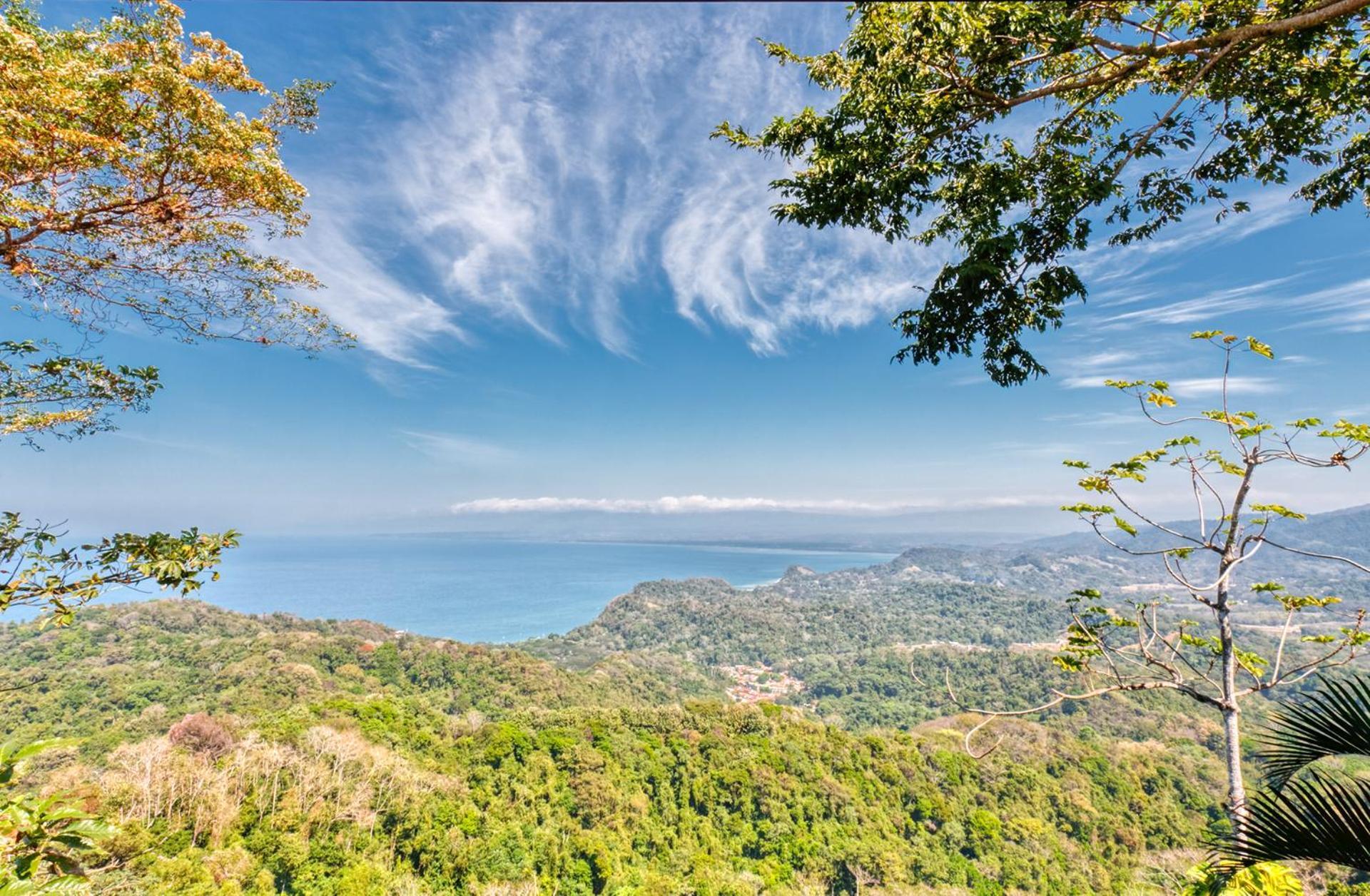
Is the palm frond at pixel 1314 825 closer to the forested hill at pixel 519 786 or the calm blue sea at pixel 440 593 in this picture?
the forested hill at pixel 519 786

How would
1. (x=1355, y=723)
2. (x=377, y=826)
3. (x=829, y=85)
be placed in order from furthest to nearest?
(x=377, y=826)
(x=829, y=85)
(x=1355, y=723)

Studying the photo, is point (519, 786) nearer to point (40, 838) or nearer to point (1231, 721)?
point (40, 838)

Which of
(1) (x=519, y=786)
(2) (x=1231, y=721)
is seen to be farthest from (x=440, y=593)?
(2) (x=1231, y=721)

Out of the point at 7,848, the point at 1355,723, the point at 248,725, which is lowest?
the point at 248,725

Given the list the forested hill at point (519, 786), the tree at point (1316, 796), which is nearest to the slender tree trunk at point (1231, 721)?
the tree at point (1316, 796)

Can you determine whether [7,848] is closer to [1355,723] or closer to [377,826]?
[1355,723]

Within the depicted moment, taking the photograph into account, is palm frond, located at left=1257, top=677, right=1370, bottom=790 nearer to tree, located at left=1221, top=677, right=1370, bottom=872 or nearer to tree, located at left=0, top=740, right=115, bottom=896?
tree, located at left=1221, top=677, right=1370, bottom=872

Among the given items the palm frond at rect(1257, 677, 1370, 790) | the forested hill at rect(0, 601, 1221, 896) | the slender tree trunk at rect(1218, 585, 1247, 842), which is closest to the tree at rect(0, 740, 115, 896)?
the forested hill at rect(0, 601, 1221, 896)

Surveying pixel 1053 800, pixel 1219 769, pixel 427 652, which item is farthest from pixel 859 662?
pixel 427 652
